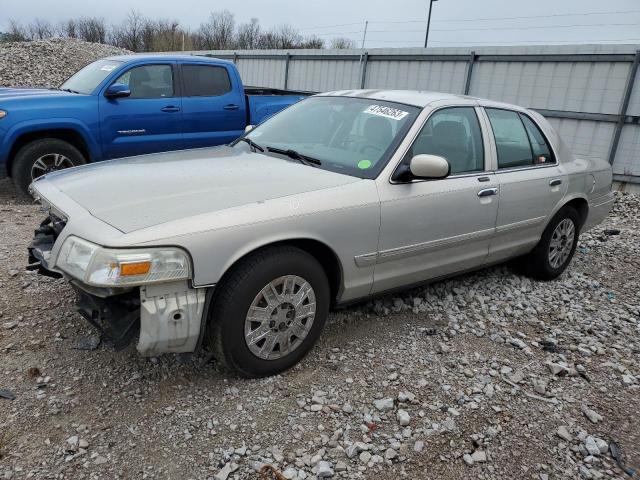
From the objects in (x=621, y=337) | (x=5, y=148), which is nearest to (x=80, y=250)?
(x=621, y=337)

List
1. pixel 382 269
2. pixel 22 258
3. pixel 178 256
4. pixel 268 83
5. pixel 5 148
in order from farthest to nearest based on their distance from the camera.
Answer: pixel 268 83 < pixel 5 148 < pixel 22 258 < pixel 382 269 < pixel 178 256

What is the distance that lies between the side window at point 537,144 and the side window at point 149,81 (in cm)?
471

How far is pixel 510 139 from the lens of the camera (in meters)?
4.34

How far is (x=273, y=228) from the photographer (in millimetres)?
2760

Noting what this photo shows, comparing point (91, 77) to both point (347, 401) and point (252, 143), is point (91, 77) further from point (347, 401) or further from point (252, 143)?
point (347, 401)

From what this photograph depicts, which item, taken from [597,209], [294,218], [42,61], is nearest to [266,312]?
[294,218]

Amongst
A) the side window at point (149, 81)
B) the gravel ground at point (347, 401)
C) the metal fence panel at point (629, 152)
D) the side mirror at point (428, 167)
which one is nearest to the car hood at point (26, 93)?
the side window at point (149, 81)

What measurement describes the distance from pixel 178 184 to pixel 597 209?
170 inches

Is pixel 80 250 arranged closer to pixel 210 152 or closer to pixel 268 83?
pixel 210 152

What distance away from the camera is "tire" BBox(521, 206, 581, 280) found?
4762 millimetres

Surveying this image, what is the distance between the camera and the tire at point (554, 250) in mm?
4762

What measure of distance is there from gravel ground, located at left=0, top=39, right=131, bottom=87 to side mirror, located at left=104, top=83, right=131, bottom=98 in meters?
10.9

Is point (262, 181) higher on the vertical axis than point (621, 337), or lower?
higher

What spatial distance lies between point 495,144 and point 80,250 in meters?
3.14
